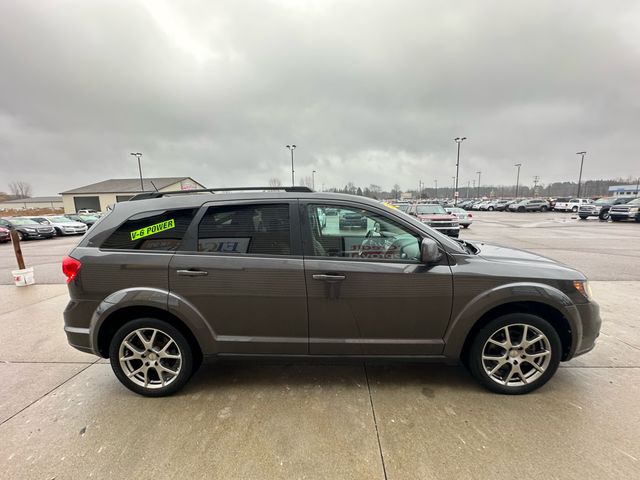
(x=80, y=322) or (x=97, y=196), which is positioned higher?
(x=97, y=196)

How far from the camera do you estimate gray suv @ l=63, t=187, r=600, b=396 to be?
8.36 feet

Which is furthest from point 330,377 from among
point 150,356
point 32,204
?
point 32,204

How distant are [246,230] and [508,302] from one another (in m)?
2.32

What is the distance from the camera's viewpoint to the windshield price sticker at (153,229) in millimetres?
2695

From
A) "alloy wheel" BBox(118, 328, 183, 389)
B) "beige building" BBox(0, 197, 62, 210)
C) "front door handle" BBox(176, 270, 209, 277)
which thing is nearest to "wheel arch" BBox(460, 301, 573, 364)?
"front door handle" BBox(176, 270, 209, 277)

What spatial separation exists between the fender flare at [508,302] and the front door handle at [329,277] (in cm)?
103

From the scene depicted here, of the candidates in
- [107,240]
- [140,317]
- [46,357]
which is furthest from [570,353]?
[46,357]

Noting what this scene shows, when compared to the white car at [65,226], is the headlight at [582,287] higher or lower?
higher

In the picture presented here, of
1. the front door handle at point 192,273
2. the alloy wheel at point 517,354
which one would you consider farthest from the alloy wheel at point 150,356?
the alloy wheel at point 517,354

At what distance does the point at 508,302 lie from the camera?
8.37 ft

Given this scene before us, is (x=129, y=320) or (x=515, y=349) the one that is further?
(x=129, y=320)

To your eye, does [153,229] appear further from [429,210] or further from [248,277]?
[429,210]

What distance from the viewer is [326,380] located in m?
2.90

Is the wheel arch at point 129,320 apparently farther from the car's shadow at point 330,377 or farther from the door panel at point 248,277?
the car's shadow at point 330,377
